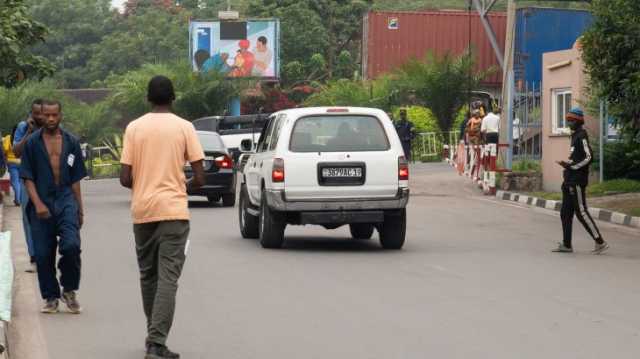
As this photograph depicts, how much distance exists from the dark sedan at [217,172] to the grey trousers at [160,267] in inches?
660

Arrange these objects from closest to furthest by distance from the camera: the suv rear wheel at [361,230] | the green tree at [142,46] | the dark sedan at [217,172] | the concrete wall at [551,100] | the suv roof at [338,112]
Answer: the suv roof at [338,112], the suv rear wheel at [361,230], the dark sedan at [217,172], the concrete wall at [551,100], the green tree at [142,46]

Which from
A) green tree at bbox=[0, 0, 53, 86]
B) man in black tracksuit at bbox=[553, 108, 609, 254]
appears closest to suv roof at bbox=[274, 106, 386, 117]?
man in black tracksuit at bbox=[553, 108, 609, 254]

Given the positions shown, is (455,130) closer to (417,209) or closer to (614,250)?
(417,209)

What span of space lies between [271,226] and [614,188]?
1208 cm

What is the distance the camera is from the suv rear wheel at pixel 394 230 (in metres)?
16.9

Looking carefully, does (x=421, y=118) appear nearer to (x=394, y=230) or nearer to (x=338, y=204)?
(x=394, y=230)

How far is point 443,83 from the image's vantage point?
49.6 metres

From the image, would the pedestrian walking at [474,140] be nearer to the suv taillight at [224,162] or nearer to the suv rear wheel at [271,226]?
the suv taillight at [224,162]

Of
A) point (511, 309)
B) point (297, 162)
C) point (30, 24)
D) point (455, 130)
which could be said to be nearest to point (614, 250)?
point (297, 162)

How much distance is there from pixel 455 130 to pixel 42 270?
39.7 m

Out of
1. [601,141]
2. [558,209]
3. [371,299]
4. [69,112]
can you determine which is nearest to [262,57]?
[69,112]

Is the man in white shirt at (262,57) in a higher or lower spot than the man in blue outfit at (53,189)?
higher

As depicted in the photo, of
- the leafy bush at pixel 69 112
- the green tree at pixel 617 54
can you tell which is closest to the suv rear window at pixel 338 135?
the green tree at pixel 617 54

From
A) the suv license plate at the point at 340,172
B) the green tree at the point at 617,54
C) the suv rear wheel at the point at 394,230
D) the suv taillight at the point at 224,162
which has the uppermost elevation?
the green tree at the point at 617,54
